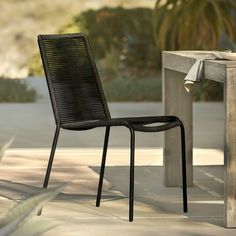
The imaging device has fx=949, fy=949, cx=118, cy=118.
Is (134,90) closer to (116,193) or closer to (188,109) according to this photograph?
(188,109)

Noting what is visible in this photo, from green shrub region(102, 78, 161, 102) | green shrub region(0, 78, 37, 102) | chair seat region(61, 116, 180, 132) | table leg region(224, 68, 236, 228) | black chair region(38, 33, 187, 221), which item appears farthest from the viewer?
green shrub region(102, 78, 161, 102)

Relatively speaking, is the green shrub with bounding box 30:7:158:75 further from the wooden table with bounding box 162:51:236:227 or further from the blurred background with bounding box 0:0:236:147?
the wooden table with bounding box 162:51:236:227

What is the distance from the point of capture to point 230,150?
3.62m

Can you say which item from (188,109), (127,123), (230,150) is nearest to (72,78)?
(127,123)

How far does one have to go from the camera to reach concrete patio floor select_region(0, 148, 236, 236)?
148 inches

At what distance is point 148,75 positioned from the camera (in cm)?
1243

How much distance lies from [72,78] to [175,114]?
761 mm

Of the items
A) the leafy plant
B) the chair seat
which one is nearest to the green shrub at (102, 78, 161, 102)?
the leafy plant

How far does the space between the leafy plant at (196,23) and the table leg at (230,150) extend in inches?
296

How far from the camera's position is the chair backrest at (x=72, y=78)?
422 centimetres

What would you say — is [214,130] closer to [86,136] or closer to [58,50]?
[86,136]

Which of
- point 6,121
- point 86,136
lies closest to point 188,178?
point 86,136

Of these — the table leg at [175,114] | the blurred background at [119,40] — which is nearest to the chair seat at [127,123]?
the table leg at [175,114]

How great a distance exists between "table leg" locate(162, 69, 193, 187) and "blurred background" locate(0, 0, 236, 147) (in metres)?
4.60
